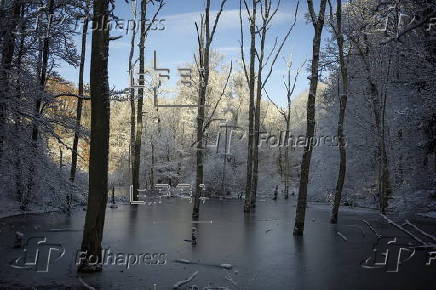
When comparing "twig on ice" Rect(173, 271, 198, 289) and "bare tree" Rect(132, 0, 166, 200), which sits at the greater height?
"bare tree" Rect(132, 0, 166, 200)

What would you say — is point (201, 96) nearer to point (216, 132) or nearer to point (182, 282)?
point (182, 282)

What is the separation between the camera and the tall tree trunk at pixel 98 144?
26.0ft

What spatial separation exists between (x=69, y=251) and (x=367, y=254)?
7595 mm

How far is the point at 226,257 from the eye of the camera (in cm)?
955

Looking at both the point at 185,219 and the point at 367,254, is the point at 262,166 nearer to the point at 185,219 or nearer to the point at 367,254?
the point at 185,219

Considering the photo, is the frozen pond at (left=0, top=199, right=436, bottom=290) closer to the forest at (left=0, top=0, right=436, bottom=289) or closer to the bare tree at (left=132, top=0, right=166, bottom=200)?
the forest at (left=0, top=0, right=436, bottom=289)

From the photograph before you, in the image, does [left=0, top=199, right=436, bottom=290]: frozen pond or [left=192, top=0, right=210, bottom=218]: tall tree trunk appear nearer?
[left=0, top=199, right=436, bottom=290]: frozen pond

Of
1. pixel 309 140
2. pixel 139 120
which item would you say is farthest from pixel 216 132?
pixel 309 140

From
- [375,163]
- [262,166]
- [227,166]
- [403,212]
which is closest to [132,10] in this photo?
[227,166]

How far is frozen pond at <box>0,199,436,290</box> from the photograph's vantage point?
734 centimetres

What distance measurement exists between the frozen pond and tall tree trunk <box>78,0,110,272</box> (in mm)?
688

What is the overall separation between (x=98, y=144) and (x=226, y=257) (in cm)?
412

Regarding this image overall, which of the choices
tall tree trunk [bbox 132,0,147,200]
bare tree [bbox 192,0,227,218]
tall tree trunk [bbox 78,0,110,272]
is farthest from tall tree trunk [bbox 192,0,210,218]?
tall tree trunk [bbox 78,0,110,272]

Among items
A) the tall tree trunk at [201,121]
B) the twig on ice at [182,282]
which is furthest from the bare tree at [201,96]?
the twig on ice at [182,282]
